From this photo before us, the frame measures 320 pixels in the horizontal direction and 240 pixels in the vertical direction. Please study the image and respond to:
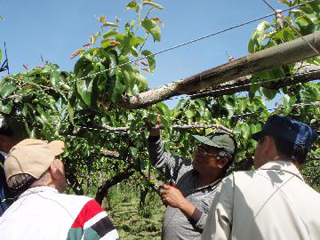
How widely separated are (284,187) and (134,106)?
90 centimetres

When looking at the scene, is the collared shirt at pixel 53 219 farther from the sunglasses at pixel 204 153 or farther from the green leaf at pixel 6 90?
the sunglasses at pixel 204 153

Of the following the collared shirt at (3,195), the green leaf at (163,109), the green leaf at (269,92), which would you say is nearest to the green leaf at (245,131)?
the green leaf at (163,109)

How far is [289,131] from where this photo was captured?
1386mm

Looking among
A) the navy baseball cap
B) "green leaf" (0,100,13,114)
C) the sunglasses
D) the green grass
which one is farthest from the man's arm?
the green grass

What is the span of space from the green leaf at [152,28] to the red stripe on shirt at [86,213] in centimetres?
83

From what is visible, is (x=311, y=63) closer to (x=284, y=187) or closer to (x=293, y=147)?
(x=293, y=147)

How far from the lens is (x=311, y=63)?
5.29ft

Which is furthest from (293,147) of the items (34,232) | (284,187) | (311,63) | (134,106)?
(34,232)

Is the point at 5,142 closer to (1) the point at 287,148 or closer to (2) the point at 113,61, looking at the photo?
(2) the point at 113,61

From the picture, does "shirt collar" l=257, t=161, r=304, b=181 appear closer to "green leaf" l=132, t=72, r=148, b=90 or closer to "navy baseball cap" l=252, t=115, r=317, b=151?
"navy baseball cap" l=252, t=115, r=317, b=151

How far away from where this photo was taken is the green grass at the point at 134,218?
8.29m

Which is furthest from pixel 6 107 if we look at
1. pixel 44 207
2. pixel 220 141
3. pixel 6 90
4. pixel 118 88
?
pixel 220 141

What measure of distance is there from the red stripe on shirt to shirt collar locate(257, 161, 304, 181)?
642 millimetres

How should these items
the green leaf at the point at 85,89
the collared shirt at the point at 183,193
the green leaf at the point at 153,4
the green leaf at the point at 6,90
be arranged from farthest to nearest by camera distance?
the collared shirt at the point at 183,193 < the green leaf at the point at 6,90 < the green leaf at the point at 85,89 < the green leaf at the point at 153,4
